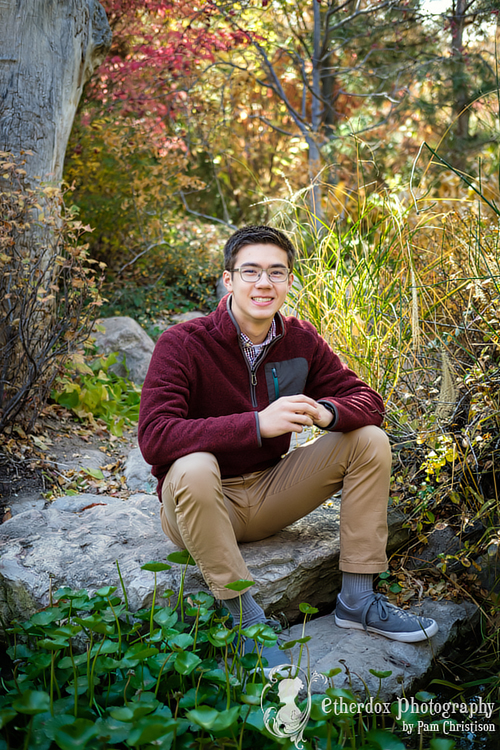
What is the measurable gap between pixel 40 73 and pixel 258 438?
2.57 m

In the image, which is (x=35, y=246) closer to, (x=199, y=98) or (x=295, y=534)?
(x=295, y=534)

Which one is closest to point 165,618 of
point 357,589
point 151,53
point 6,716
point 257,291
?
point 6,716

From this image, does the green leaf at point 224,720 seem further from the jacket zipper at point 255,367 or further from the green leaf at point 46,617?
the jacket zipper at point 255,367

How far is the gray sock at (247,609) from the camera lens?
186cm

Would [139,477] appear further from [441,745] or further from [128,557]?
[441,745]

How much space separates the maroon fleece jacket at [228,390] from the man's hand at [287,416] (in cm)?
3

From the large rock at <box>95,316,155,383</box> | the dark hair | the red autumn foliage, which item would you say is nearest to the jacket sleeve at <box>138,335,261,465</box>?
the dark hair

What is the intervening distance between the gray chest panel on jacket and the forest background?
0.47 m

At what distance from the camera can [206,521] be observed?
181 cm

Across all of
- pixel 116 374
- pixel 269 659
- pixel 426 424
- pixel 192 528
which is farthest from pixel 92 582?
pixel 116 374

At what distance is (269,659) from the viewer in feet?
5.64

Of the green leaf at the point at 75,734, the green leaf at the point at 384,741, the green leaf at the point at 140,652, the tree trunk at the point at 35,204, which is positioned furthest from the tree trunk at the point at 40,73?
the green leaf at the point at 384,741

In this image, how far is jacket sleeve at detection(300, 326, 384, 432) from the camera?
2.02m

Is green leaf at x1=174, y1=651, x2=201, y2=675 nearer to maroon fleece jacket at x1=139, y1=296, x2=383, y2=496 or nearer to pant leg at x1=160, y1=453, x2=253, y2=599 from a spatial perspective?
pant leg at x1=160, y1=453, x2=253, y2=599
